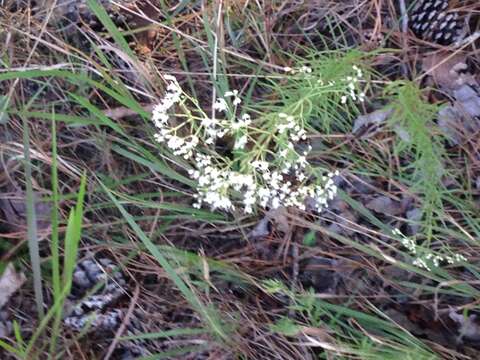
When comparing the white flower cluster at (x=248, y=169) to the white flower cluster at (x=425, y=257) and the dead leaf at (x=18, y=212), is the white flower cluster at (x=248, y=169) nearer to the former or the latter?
the white flower cluster at (x=425, y=257)

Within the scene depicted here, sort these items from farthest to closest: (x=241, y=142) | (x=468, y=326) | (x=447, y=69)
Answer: (x=447, y=69), (x=468, y=326), (x=241, y=142)

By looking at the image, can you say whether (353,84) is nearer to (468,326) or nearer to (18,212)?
(468,326)

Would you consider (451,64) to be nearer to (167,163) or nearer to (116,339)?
(167,163)

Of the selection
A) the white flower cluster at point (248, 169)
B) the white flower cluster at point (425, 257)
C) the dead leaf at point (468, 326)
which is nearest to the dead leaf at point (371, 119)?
the white flower cluster at point (248, 169)

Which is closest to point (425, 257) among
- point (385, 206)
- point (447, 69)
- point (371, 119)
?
point (385, 206)

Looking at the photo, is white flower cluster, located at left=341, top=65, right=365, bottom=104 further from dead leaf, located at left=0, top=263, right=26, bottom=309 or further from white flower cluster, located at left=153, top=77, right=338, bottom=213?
dead leaf, located at left=0, top=263, right=26, bottom=309

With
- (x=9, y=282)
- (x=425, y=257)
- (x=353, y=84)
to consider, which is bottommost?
(x=9, y=282)

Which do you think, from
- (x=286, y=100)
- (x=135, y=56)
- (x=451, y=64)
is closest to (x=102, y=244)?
(x=135, y=56)
